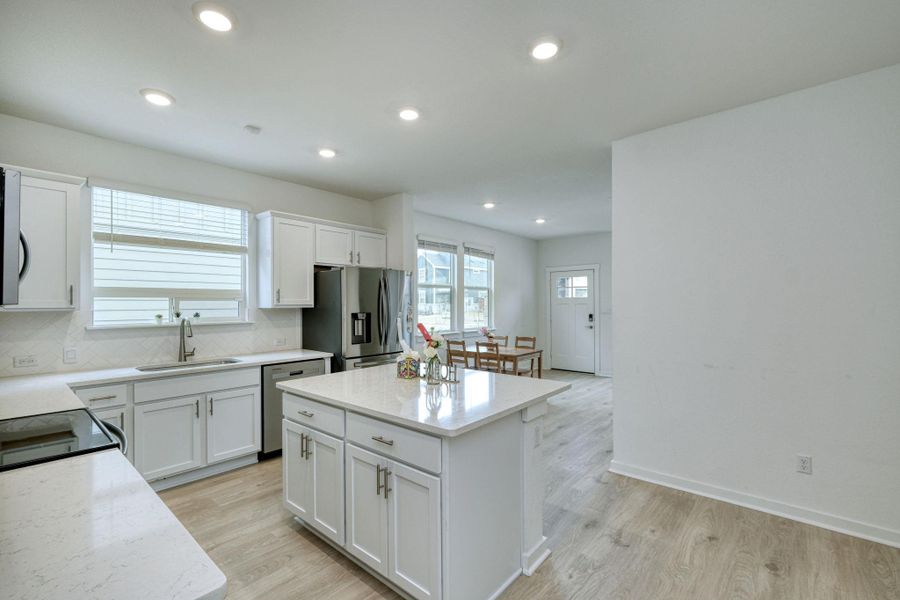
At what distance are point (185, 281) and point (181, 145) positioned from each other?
44.9 inches

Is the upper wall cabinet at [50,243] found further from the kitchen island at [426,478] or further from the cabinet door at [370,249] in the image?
the cabinet door at [370,249]

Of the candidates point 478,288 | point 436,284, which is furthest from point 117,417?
point 478,288

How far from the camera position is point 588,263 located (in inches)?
304

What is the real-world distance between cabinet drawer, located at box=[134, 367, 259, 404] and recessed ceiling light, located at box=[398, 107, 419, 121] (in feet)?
7.73

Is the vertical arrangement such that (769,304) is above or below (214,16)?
below

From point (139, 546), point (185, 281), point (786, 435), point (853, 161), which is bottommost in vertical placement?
point (786, 435)

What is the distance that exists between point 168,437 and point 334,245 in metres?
2.27

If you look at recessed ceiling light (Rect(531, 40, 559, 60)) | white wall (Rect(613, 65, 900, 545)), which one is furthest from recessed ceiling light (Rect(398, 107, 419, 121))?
white wall (Rect(613, 65, 900, 545))

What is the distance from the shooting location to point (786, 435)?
2.59 m

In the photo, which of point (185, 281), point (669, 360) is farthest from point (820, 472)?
point (185, 281)

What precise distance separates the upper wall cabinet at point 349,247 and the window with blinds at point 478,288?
2177 millimetres

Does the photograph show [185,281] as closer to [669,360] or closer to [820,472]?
[669,360]

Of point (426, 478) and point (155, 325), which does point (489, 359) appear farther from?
point (426, 478)

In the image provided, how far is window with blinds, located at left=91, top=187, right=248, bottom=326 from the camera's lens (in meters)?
3.19
